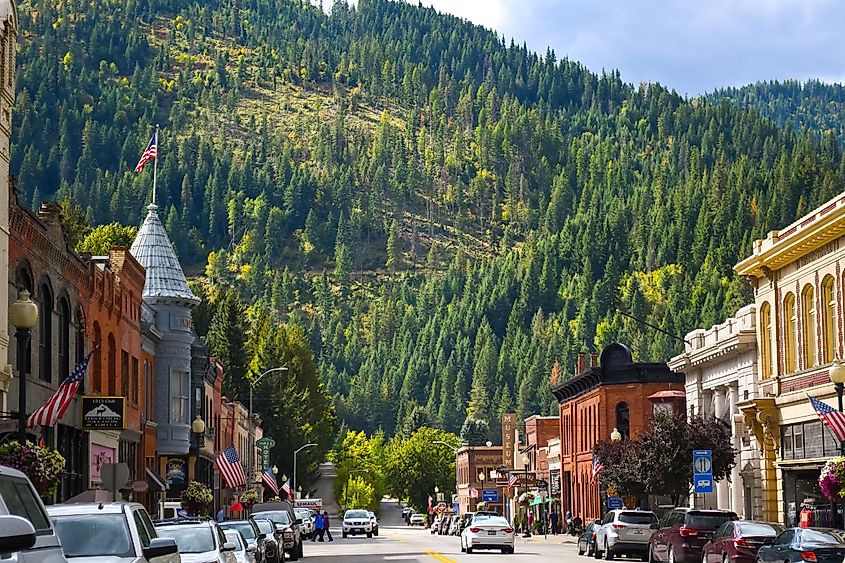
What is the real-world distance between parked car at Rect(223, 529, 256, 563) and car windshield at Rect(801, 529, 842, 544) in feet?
36.5

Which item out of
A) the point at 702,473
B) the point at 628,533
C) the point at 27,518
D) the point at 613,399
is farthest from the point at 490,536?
the point at 27,518

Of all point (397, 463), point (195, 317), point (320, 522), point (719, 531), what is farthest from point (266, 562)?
point (397, 463)

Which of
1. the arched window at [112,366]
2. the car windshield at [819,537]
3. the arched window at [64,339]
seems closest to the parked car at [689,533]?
the car windshield at [819,537]

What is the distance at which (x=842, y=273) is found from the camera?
49.0 meters

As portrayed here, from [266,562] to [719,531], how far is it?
13478mm

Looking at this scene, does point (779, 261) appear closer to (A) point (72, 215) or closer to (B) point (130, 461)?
(B) point (130, 461)

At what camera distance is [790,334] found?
181 feet

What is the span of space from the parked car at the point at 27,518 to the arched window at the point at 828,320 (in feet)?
137

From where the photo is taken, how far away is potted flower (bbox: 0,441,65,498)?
29.1m

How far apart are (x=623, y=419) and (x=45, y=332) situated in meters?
56.7

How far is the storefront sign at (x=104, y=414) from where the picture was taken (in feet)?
142

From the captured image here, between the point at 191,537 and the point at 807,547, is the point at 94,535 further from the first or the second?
the point at 807,547

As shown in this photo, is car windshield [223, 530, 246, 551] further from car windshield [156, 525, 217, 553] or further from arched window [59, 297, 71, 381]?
arched window [59, 297, 71, 381]

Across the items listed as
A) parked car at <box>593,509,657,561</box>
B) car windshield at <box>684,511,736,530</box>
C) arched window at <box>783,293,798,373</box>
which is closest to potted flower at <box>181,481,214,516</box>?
parked car at <box>593,509,657,561</box>
